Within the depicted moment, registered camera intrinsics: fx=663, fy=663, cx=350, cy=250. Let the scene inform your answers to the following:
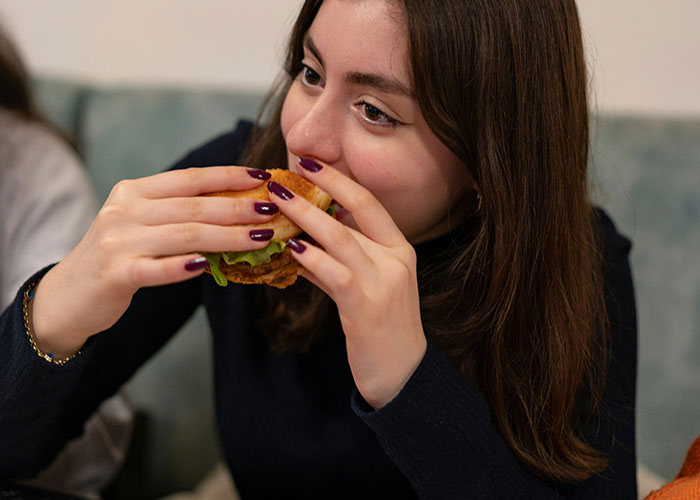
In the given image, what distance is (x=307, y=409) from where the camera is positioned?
124 centimetres

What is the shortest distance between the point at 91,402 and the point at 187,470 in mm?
619

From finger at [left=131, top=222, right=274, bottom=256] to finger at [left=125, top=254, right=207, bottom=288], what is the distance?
0.01 m

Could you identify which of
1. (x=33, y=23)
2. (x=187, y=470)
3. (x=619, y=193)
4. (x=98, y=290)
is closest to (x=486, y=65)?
(x=98, y=290)

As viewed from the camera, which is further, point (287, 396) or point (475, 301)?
point (287, 396)

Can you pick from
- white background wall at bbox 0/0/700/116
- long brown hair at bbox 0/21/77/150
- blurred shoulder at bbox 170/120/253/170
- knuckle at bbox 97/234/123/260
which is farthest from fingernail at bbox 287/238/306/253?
long brown hair at bbox 0/21/77/150

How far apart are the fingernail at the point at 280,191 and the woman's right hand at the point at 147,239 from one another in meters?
0.02

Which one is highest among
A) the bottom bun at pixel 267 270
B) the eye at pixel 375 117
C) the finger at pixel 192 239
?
the eye at pixel 375 117

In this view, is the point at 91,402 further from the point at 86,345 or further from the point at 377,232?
the point at 377,232

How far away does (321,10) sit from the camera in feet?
3.25

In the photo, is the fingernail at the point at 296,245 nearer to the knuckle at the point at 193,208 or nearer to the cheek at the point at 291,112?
the knuckle at the point at 193,208

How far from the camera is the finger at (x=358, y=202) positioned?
879 millimetres

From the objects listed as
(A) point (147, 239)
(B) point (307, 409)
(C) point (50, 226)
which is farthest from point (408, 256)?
(C) point (50, 226)

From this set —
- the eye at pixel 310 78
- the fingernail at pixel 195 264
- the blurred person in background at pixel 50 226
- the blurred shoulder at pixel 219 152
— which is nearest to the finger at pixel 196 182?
the fingernail at pixel 195 264

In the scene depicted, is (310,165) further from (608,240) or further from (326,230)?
(608,240)
